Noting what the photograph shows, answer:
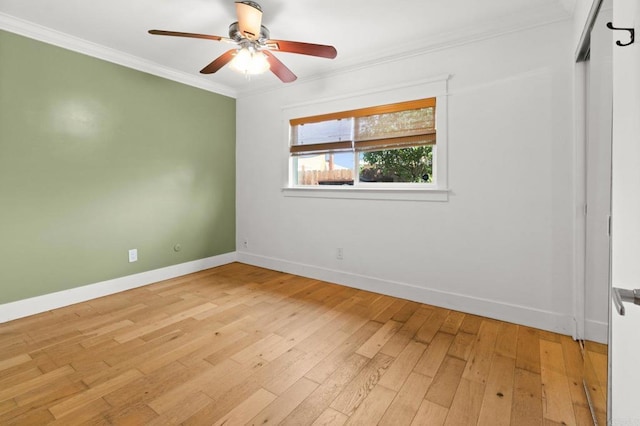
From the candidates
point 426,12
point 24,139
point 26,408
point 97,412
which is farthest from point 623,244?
point 24,139

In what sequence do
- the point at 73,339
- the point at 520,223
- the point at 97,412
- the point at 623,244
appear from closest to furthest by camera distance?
1. the point at 623,244
2. the point at 97,412
3. the point at 73,339
4. the point at 520,223

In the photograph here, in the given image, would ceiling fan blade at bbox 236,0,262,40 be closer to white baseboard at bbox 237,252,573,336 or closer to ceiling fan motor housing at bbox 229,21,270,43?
ceiling fan motor housing at bbox 229,21,270,43

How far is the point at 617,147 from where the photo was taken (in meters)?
1.11

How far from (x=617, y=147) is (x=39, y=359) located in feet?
10.8

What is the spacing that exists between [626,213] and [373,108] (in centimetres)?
253

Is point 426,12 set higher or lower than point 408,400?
higher

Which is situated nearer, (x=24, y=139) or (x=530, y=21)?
(x=530, y=21)

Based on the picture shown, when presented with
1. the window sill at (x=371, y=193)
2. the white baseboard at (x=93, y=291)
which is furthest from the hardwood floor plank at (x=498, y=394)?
the white baseboard at (x=93, y=291)

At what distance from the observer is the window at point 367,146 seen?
3.04 meters

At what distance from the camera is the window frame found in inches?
111

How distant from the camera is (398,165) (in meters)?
3.24

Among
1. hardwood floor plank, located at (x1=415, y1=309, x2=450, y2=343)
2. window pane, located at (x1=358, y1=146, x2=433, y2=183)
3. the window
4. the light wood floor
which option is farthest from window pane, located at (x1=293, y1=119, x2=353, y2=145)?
hardwood floor plank, located at (x1=415, y1=309, x2=450, y2=343)

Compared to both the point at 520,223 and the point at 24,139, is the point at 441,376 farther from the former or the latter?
the point at 24,139

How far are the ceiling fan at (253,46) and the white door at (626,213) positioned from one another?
159 centimetres
